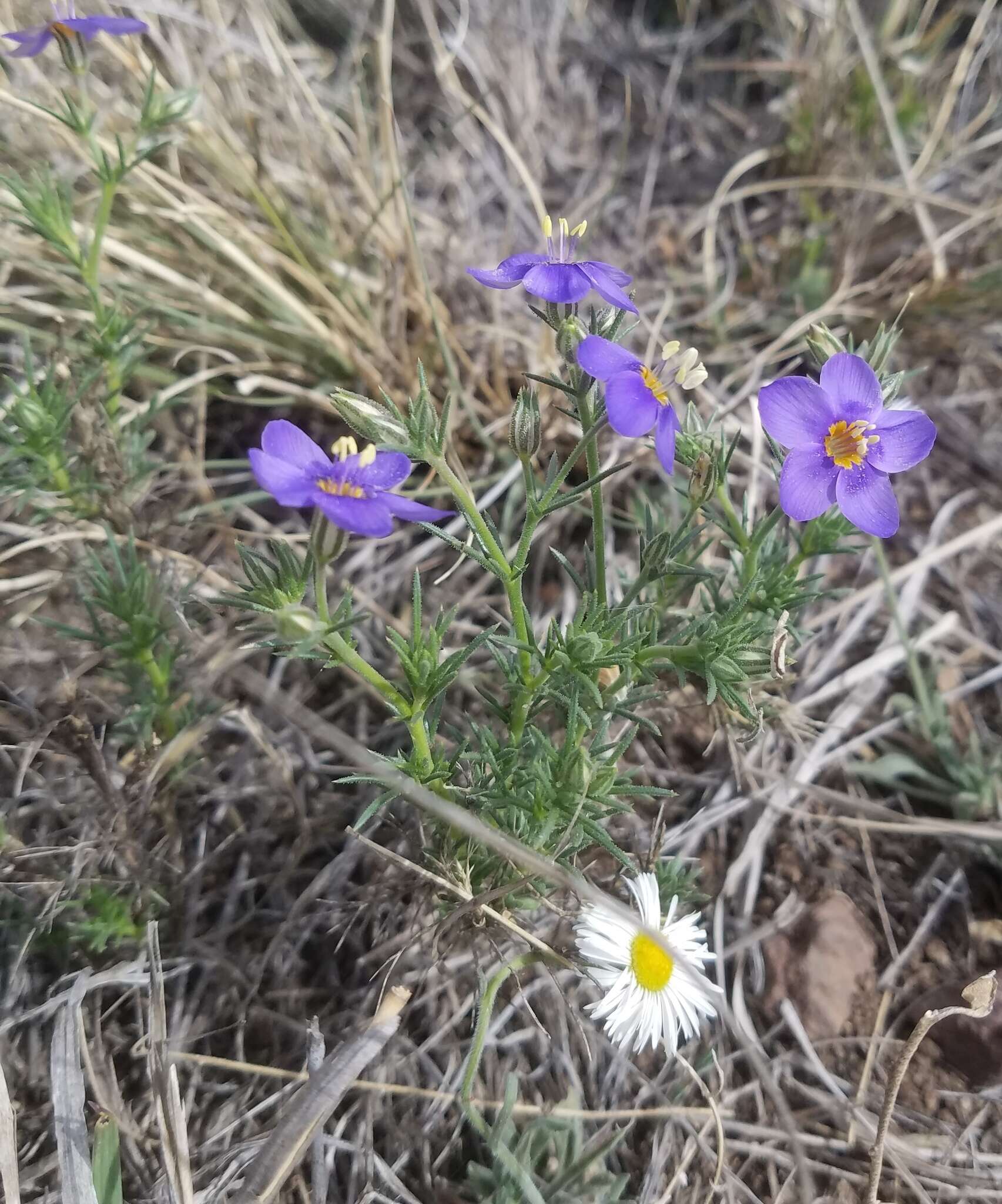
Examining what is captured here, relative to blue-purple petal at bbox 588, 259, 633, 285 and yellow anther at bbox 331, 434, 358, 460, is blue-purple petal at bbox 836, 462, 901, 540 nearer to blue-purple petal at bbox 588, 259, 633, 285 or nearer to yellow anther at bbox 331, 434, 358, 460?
blue-purple petal at bbox 588, 259, 633, 285

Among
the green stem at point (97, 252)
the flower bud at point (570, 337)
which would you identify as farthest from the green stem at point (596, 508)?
the green stem at point (97, 252)

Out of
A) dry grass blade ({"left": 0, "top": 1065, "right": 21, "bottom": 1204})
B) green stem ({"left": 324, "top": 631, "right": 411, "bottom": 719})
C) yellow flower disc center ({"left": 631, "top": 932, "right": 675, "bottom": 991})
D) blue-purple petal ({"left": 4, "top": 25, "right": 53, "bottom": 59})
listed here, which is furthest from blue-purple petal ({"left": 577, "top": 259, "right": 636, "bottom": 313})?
dry grass blade ({"left": 0, "top": 1065, "right": 21, "bottom": 1204})

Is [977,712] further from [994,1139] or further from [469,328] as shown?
[469,328]

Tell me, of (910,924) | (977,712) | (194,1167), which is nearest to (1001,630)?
(977,712)

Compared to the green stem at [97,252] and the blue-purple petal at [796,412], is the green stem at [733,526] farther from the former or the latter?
the green stem at [97,252]

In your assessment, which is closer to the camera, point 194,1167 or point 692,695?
point 194,1167

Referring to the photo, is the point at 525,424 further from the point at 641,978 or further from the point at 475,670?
the point at 641,978

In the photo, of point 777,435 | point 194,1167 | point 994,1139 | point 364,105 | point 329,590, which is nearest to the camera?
point 777,435
